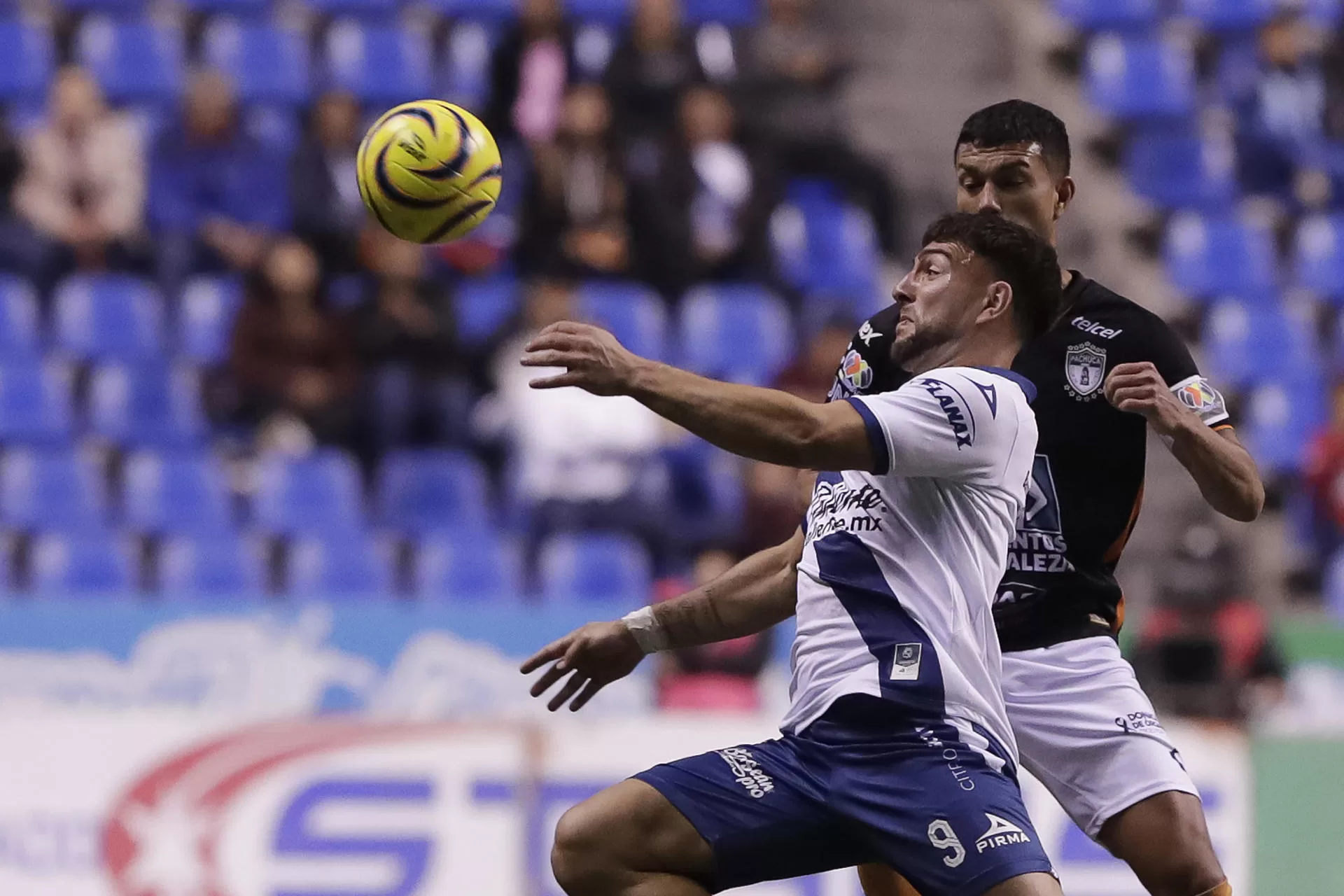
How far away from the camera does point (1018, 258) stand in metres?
4.73

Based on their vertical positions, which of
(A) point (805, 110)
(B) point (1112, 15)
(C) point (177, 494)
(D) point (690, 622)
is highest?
(B) point (1112, 15)

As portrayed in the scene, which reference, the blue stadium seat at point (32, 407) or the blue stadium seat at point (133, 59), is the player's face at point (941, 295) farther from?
the blue stadium seat at point (133, 59)

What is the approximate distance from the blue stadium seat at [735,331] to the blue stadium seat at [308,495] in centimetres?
244

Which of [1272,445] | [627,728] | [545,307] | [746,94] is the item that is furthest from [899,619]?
[746,94]

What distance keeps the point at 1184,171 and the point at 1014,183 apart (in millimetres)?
10438

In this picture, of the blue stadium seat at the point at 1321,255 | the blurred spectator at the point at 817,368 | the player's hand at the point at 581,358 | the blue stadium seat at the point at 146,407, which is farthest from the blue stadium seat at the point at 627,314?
the player's hand at the point at 581,358

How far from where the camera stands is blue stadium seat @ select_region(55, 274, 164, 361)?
12.3m

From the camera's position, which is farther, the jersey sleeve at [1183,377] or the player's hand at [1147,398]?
the jersey sleeve at [1183,377]

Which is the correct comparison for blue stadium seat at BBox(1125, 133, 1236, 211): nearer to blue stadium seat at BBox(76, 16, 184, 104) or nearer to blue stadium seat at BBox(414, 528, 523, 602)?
blue stadium seat at BBox(414, 528, 523, 602)

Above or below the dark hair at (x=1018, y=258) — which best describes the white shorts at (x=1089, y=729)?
below

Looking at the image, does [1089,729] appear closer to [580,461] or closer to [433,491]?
[580,461]

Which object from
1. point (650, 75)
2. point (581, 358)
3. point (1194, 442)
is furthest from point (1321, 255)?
point (581, 358)

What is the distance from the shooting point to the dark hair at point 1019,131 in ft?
17.5

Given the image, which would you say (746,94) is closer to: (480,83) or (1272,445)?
(480,83)
